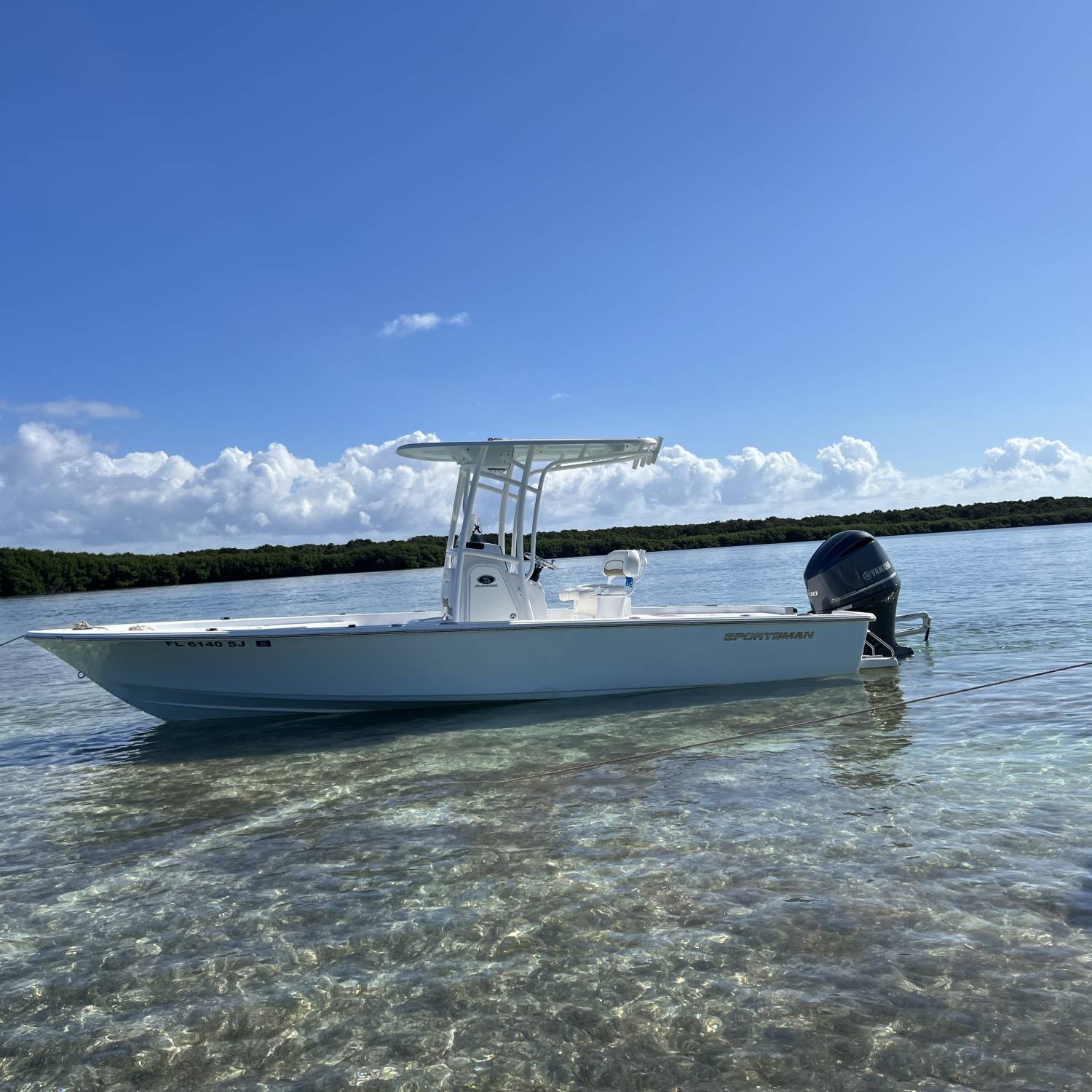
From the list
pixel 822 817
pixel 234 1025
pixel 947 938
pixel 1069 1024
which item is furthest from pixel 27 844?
pixel 1069 1024

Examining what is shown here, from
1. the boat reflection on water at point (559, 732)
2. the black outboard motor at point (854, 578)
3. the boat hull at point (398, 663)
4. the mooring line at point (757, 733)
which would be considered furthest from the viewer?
the black outboard motor at point (854, 578)

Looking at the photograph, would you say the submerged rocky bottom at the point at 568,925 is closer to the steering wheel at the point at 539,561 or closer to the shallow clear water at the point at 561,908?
the shallow clear water at the point at 561,908

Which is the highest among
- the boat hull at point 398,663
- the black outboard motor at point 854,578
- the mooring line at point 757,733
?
the black outboard motor at point 854,578

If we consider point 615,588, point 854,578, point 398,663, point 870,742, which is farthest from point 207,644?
point 854,578

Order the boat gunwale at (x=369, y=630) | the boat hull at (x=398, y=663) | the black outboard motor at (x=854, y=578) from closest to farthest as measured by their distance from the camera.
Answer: the boat gunwale at (x=369, y=630) < the boat hull at (x=398, y=663) < the black outboard motor at (x=854, y=578)

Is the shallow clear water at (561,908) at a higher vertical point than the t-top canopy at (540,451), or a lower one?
lower

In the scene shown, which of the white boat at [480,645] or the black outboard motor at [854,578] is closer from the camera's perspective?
the white boat at [480,645]

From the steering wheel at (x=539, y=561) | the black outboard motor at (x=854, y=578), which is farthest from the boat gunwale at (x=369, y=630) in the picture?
the black outboard motor at (x=854, y=578)

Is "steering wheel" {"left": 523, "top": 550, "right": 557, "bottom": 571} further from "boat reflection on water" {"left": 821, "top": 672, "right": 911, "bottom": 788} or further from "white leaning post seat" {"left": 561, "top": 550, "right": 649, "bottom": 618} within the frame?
"boat reflection on water" {"left": 821, "top": 672, "right": 911, "bottom": 788}

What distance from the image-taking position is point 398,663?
9695 mm

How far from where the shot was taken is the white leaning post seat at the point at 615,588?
1102 cm

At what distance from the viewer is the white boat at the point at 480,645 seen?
9.54 m

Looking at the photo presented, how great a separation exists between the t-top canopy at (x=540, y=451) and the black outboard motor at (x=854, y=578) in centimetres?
322

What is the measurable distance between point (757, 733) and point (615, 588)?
9.10ft
